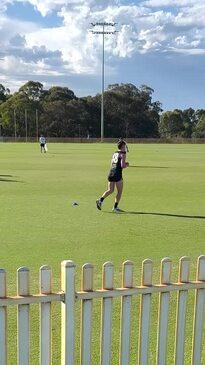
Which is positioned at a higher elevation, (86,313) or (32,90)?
(32,90)

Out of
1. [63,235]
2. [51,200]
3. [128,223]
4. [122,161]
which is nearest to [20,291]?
[63,235]

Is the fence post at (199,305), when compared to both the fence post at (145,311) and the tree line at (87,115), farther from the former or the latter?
the tree line at (87,115)

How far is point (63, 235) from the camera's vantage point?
989cm

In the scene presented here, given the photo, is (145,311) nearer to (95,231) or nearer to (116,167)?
(95,231)

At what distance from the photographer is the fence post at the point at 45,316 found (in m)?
3.49

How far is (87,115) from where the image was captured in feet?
383

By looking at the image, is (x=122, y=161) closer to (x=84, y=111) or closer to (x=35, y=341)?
(x=35, y=341)

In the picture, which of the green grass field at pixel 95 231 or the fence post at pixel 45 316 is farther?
the green grass field at pixel 95 231

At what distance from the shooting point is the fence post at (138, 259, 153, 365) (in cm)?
376

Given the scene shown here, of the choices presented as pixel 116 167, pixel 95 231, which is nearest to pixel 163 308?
pixel 95 231

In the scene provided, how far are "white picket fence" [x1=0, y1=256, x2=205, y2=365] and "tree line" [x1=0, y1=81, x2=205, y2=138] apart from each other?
112 metres

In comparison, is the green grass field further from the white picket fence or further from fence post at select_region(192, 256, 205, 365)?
the white picket fence

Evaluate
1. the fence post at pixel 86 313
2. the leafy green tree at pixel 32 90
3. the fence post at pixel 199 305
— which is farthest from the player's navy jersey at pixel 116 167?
the leafy green tree at pixel 32 90

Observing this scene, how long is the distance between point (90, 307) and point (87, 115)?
114114 millimetres
